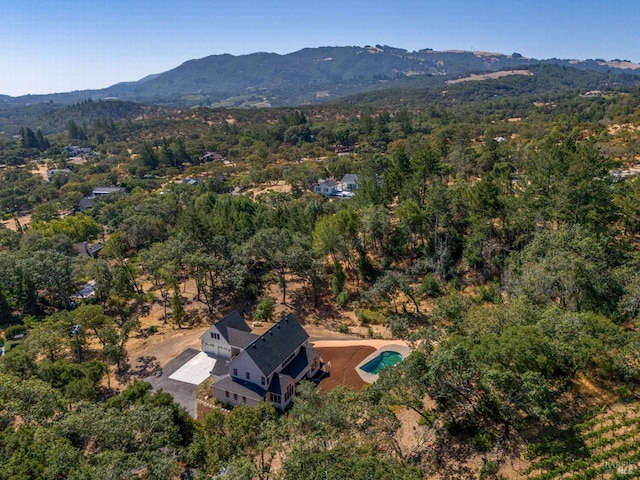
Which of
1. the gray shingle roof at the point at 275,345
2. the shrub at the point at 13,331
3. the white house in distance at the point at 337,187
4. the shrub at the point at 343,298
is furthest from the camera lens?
the white house in distance at the point at 337,187

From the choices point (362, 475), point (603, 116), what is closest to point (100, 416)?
point (362, 475)

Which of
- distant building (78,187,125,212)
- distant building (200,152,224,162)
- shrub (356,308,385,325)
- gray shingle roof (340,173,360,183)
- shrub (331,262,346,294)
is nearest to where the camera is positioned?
shrub (356,308,385,325)

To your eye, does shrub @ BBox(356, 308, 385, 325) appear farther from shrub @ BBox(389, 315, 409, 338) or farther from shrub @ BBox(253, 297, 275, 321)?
shrub @ BBox(253, 297, 275, 321)

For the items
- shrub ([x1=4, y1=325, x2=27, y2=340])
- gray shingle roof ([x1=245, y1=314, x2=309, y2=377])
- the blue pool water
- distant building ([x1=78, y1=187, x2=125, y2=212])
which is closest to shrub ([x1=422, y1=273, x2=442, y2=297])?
the blue pool water

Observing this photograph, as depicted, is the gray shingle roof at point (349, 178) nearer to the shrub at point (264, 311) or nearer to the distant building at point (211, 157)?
the shrub at point (264, 311)

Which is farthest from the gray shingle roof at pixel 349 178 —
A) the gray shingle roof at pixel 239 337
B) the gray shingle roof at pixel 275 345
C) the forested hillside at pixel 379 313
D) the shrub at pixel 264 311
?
the gray shingle roof at pixel 239 337

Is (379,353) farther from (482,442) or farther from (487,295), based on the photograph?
(482,442)

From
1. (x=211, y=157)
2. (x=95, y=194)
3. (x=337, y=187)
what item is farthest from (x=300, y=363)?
(x=211, y=157)
